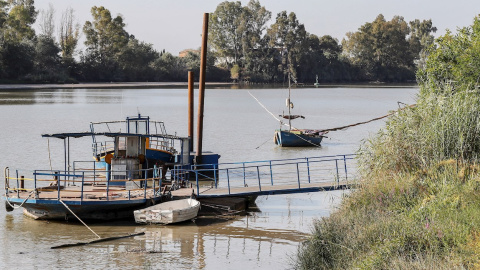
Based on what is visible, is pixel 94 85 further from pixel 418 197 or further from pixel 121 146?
pixel 418 197

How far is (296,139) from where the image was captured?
48.5 meters

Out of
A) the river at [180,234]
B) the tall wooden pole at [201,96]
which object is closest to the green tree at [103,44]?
the river at [180,234]

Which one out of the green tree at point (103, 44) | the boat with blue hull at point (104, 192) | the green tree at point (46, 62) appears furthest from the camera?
the green tree at point (103, 44)

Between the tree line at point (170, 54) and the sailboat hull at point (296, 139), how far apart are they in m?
76.4

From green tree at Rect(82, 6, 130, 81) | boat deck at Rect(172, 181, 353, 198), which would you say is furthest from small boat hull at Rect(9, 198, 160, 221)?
green tree at Rect(82, 6, 130, 81)

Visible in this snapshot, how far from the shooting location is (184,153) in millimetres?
28562

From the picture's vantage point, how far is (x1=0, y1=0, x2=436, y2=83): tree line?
423ft

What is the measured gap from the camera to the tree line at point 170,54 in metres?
129

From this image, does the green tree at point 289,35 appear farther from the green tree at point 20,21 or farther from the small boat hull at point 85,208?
the small boat hull at point 85,208

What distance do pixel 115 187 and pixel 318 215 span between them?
7.07m

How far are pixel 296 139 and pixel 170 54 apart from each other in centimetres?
11305

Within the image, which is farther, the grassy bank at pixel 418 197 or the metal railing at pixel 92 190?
the metal railing at pixel 92 190

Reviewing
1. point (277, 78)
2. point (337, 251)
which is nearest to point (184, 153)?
point (337, 251)

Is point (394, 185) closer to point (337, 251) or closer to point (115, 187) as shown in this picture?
point (337, 251)
